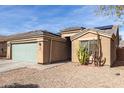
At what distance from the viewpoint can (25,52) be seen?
704 inches

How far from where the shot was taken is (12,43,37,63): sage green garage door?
16844mm

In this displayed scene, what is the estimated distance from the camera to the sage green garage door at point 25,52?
16.8m

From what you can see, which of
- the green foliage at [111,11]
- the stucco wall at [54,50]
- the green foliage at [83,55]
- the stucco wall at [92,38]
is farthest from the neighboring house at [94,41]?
the stucco wall at [54,50]

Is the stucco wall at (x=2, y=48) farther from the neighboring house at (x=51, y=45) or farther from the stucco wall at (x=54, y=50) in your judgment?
the stucco wall at (x=54, y=50)

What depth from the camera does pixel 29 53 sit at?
17.4 metres

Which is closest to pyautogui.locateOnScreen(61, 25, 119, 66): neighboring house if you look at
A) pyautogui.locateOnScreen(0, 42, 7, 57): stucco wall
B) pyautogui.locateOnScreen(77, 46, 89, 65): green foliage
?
pyautogui.locateOnScreen(77, 46, 89, 65): green foliage

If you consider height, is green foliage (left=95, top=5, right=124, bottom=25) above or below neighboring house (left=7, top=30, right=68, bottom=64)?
above

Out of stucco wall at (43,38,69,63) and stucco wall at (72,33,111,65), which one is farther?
stucco wall at (43,38,69,63)

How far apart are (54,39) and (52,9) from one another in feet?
11.1

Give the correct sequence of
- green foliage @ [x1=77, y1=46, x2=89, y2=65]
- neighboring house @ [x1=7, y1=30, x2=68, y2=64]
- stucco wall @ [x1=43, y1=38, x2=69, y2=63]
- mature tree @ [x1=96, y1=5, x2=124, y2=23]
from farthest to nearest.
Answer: stucco wall @ [x1=43, y1=38, x2=69, y2=63], neighboring house @ [x1=7, y1=30, x2=68, y2=64], green foliage @ [x1=77, y1=46, x2=89, y2=65], mature tree @ [x1=96, y1=5, x2=124, y2=23]

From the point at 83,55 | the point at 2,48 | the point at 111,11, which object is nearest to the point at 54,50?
the point at 83,55

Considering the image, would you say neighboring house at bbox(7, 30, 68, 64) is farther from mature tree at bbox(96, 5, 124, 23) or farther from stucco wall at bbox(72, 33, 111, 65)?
mature tree at bbox(96, 5, 124, 23)
